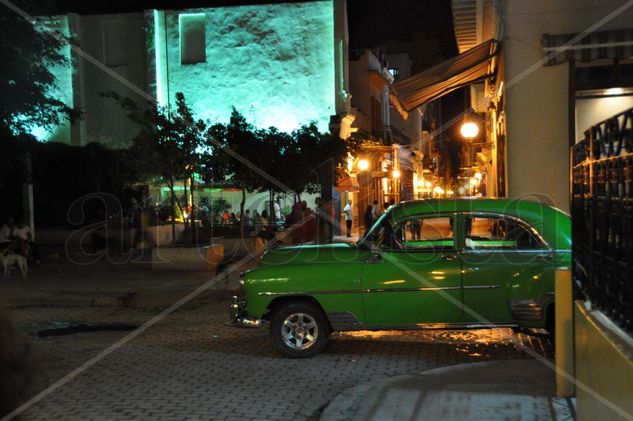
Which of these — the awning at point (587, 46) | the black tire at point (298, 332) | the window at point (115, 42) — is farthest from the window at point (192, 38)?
the black tire at point (298, 332)

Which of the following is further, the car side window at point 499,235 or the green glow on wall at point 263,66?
the green glow on wall at point 263,66

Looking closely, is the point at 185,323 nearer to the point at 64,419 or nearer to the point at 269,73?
the point at 64,419

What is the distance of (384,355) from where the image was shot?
840 cm

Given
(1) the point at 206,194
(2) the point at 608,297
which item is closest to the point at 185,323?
(2) the point at 608,297

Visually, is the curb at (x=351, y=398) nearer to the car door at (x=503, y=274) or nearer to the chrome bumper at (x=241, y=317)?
the car door at (x=503, y=274)

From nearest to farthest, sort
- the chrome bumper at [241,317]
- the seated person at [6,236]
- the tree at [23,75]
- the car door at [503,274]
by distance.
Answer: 1. the car door at [503,274]
2. the chrome bumper at [241,317]
3. the tree at [23,75]
4. the seated person at [6,236]

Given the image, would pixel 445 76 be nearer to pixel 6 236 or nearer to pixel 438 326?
pixel 438 326

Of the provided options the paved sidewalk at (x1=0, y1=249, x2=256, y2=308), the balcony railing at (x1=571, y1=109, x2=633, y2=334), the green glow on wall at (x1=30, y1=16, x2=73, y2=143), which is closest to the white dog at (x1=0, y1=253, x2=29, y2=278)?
the paved sidewalk at (x1=0, y1=249, x2=256, y2=308)

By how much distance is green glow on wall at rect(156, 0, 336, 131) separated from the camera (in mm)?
28000

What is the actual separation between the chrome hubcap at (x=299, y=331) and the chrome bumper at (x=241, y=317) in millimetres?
352

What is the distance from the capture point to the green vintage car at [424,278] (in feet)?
25.6

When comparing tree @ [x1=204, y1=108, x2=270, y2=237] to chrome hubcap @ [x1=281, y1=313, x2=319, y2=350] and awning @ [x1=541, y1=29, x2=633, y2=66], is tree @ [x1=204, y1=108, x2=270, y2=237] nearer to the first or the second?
awning @ [x1=541, y1=29, x2=633, y2=66]

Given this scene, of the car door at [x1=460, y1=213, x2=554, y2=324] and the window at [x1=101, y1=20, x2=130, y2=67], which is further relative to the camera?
the window at [x1=101, y1=20, x2=130, y2=67]

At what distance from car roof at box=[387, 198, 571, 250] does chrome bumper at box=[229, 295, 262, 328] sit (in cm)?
208
